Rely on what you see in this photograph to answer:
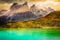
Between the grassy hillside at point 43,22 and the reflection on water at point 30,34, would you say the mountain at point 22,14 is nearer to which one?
the grassy hillside at point 43,22

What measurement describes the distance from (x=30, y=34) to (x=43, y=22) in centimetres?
30

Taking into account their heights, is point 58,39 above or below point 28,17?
below

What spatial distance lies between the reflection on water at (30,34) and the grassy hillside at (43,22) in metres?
0.07

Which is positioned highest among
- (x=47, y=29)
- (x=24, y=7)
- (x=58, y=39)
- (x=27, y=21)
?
(x=24, y=7)

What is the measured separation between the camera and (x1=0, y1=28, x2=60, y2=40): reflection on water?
2.65 metres

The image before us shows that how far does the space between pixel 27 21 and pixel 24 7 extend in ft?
0.80

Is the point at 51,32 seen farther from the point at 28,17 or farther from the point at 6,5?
the point at 6,5

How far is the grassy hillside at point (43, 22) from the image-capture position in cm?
267

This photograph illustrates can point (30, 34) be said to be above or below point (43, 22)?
below

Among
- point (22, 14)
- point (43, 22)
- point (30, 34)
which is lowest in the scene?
point (30, 34)

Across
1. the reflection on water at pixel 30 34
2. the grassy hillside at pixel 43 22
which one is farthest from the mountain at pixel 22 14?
the reflection on water at pixel 30 34

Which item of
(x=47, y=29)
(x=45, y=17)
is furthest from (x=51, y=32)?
(x=45, y=17)

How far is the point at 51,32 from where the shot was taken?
2.66 m

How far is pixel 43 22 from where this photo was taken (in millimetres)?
2689
